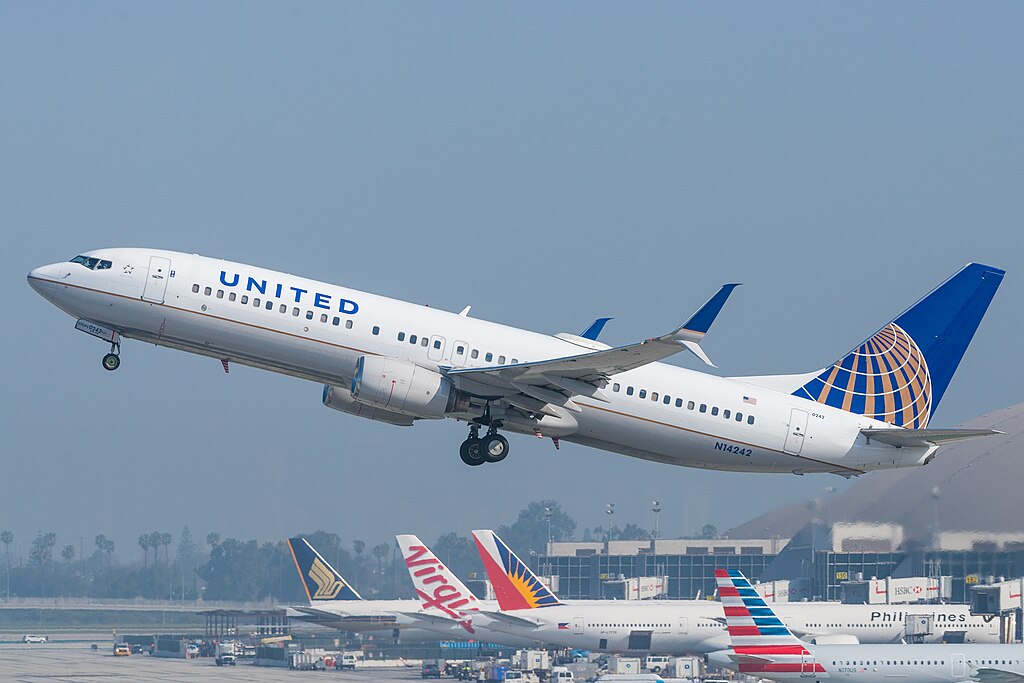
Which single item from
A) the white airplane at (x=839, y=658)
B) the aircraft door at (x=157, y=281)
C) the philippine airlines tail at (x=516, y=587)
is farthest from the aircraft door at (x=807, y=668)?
the aircraft door at (x=157, y=281)

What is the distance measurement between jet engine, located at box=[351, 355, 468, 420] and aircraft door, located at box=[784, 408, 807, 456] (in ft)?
31.5

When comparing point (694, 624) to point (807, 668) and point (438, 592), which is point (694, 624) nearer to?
point (438, 592)

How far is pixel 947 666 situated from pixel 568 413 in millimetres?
22394

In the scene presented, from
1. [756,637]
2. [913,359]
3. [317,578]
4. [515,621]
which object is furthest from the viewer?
[317,578]

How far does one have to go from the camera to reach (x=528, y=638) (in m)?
77.1

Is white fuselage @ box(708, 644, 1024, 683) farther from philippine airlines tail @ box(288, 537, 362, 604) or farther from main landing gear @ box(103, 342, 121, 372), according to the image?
philippine airlines tail @ box(288, 537, 362, 604)

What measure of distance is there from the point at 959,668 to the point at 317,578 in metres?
54.5

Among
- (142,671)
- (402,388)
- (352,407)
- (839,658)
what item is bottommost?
(142,671)

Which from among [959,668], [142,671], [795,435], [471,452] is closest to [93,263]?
[471,452]

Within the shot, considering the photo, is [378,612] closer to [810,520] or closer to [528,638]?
[528,638]

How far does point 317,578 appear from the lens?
99812 mm

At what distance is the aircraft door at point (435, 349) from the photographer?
39.9m

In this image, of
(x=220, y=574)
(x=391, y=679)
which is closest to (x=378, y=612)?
(x=391, y=679)

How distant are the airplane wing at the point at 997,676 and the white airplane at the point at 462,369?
14799mm
